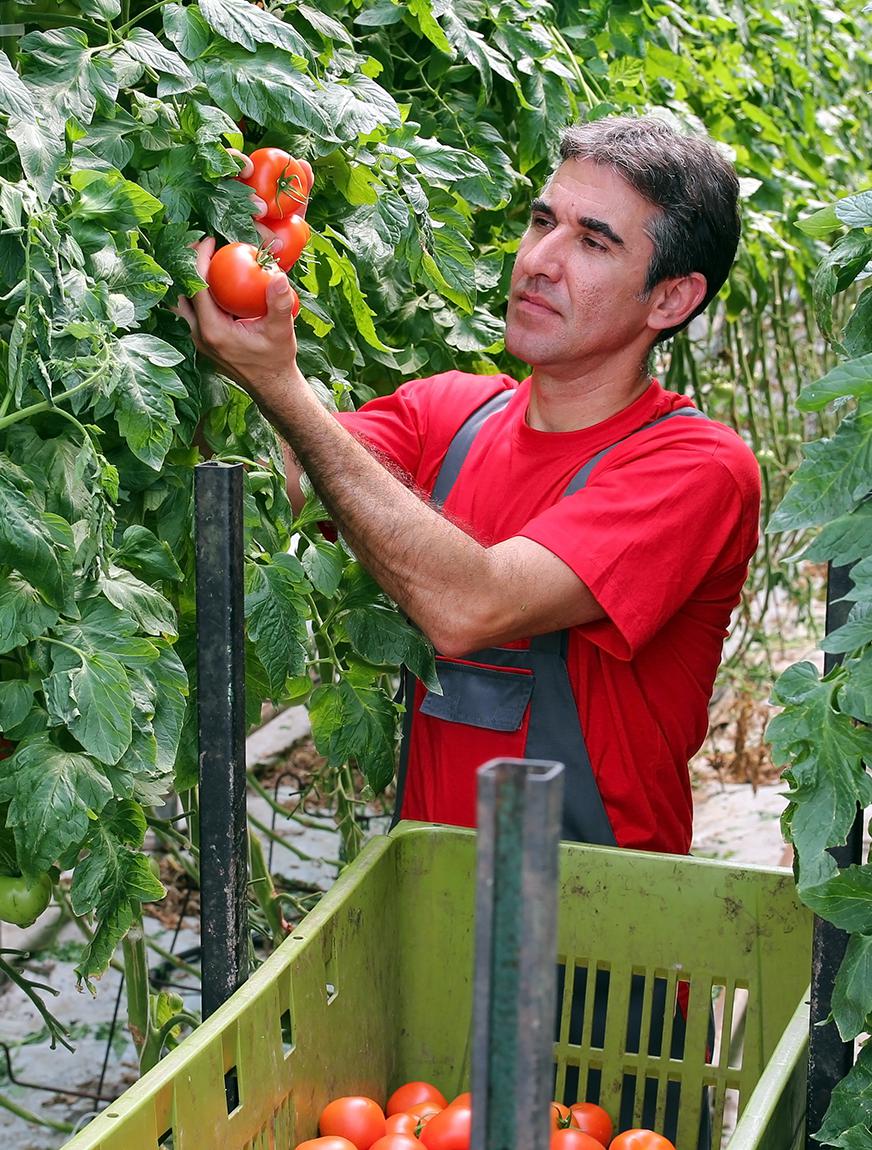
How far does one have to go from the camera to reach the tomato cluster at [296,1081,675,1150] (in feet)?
4.39

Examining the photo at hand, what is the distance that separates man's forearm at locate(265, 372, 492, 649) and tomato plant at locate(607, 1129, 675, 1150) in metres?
0.55

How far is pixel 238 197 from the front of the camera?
136 cm

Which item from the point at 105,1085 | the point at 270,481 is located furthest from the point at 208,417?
the point at 105,1085

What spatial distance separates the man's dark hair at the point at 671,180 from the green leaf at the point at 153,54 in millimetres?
713

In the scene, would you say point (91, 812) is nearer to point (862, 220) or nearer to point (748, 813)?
point (862, 220)

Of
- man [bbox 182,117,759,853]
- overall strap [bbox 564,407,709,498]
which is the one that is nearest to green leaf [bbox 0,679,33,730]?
man [bbox 182,117,759,853]

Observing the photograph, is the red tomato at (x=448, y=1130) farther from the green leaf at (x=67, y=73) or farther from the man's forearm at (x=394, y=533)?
the green leaf at (x=67, y=73)

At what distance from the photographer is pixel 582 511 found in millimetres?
1730

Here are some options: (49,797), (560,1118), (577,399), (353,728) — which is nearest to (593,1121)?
(560,1118)

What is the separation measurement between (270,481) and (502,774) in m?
0.84

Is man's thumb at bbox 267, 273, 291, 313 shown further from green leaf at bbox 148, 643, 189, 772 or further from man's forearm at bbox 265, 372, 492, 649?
green leaf at bbox 148, 643, 189, 772

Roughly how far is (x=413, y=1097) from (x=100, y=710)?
2.05 feet

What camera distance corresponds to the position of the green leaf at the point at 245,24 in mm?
1314

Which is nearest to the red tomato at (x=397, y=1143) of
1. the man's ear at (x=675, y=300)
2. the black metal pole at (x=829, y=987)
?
the black metal pole at (x=829, y=987)
